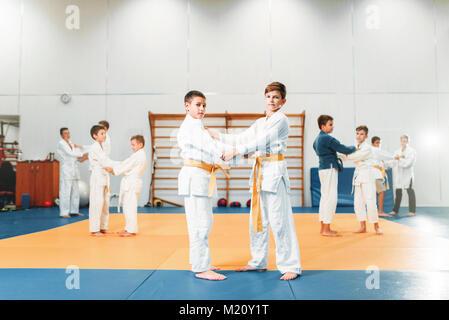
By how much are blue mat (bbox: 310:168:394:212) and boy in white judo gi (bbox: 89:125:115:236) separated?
4785 millimetres

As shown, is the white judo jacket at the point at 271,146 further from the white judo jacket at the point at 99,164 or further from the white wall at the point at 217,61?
the white wall at the point at 217,61

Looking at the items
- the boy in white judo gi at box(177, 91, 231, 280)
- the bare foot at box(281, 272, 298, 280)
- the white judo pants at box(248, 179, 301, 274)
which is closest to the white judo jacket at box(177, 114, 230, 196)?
the boy in white judo gi at box(177, 91, 231, 280)

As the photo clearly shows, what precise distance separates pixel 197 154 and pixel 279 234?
2.49 ft

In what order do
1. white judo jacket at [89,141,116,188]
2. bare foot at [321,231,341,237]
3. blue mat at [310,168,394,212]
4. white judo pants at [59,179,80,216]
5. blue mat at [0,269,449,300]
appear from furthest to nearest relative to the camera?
blue mat at [310,168,394,212] < white judo pants at [59,179,80,216] < white judo jacket at [89,141,116,188] < bare foot at [321,231,341,237] < blue mat at [0,269,449,300]

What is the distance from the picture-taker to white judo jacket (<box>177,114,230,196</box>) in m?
1.95

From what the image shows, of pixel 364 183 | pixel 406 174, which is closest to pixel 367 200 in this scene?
pixel 364 183

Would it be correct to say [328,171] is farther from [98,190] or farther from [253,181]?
[98,190]

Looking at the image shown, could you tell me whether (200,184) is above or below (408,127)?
below

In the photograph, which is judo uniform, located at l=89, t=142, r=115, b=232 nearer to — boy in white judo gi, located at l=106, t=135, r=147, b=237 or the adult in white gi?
boy in white judo gi, located at l=106, t=135, r=147, b=237

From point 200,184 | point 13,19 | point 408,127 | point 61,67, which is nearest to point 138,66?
point 61,67

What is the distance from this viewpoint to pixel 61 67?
286 inches
